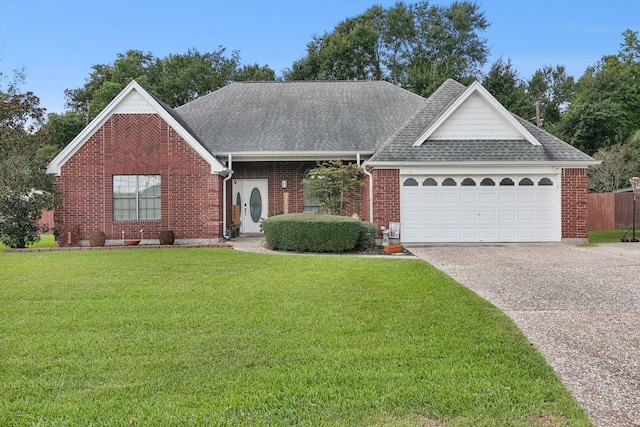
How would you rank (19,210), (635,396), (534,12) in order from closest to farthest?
(635,396) → (19,210) → (534,12)

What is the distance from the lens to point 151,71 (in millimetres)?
38125

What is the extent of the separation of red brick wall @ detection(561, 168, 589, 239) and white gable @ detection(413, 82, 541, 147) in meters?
1.57

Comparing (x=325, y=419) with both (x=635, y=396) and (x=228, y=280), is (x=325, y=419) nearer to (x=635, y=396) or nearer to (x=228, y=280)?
(x=635, y=396)

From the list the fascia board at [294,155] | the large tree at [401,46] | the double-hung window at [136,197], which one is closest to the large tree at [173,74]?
the large tree at [401,46]

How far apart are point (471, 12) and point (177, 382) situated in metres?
44.1

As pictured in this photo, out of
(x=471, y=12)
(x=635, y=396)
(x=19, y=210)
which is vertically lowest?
(x=635, y=396)

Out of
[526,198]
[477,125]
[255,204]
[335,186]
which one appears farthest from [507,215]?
[255,204]

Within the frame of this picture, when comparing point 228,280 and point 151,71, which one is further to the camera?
point 151,71

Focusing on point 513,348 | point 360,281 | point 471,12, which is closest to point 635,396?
point 513,348

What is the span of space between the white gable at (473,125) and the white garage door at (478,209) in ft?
4.84

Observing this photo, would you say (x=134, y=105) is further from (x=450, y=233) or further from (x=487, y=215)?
(x=487, y=215)

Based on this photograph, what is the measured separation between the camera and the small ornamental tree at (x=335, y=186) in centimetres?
1564

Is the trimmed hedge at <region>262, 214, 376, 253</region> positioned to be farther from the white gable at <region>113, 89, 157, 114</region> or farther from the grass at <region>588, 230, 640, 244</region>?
the grass at <region>588, 230, 640, 244</region>

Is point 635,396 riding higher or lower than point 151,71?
lower
